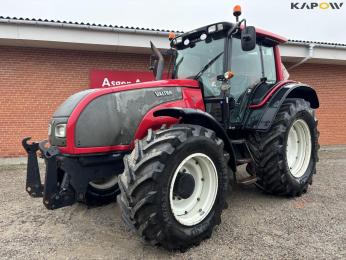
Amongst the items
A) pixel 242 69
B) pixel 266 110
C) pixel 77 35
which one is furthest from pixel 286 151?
pixel 77 35

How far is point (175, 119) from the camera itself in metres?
3.69

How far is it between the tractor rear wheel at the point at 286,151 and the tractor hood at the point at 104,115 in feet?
4.88

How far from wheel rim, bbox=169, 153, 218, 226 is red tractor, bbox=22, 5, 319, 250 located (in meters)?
0.01

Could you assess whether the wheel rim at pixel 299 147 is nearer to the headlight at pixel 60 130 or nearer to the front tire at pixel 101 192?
the front tire at pixel 101 192

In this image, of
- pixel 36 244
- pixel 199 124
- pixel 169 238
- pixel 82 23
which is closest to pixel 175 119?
pixel 199 124

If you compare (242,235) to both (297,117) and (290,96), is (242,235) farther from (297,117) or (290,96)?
(290,96)

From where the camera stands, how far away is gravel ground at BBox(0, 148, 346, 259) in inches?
120

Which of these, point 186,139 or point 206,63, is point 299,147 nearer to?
point 206,63

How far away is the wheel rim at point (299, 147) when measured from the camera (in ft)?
16.2

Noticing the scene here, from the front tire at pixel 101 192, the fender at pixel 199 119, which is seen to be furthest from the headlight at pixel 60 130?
the front tire at pixel 101 192

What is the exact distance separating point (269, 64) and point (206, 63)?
122 cm

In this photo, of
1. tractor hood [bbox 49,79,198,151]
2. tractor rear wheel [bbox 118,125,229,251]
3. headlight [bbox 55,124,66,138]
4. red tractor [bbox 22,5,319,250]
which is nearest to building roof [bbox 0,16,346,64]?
red tractor [bbox 22,5,319,250]

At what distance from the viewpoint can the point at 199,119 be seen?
3.58 meters

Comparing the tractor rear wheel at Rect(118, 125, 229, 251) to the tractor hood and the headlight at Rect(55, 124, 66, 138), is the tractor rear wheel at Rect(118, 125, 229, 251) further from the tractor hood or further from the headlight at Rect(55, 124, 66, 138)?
the headlight at Rect(55, 124, 66, 138)
